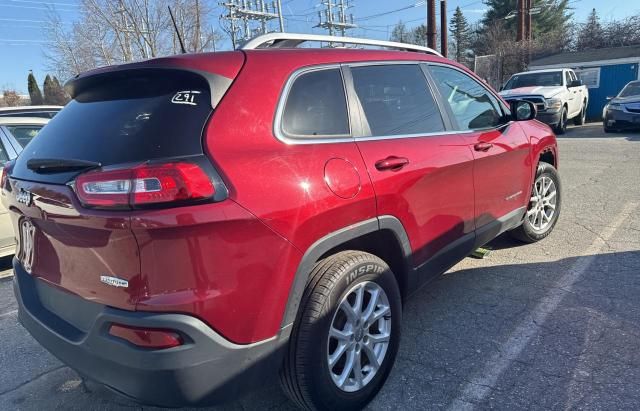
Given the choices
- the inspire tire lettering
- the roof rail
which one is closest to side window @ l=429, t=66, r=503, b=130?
the roof rail

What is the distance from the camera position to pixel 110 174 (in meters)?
1.76

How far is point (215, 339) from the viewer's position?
1811 mm

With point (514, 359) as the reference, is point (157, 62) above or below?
above

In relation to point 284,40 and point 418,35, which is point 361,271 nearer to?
point 284,40

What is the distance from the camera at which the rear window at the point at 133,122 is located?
1.84 m

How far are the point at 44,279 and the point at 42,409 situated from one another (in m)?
0.90

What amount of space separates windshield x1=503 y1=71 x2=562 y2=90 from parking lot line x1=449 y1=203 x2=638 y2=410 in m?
11.7

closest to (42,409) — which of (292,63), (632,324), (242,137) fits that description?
(242,137)

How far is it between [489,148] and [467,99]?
1.41ft

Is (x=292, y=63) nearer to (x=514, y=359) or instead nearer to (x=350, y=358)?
(x=350, y=358)

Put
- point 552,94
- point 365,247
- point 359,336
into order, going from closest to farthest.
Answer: point 359,336, point 365,247, point 552,94

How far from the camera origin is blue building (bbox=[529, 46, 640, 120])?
63.7ft

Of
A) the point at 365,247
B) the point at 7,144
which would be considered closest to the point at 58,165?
the point at 365,247

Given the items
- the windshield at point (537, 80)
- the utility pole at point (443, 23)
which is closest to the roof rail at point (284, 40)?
the windshield at point (537, 80)
